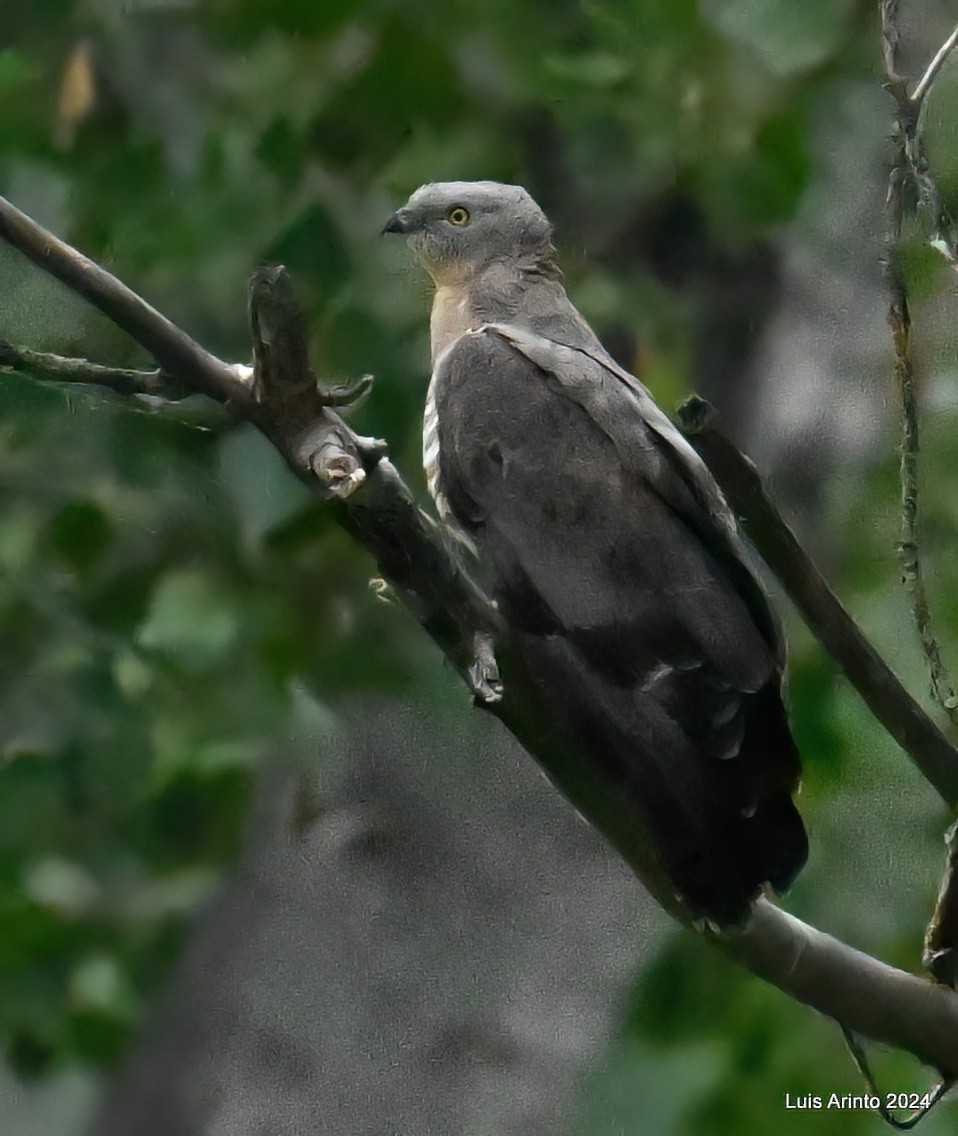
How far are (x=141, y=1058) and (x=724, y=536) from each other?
2.23 feet

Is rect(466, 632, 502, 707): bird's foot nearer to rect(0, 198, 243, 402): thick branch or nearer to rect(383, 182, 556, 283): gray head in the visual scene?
rect(0, 198, 243, 402): thick branch

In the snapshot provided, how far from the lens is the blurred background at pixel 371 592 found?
116cm

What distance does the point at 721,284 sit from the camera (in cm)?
121

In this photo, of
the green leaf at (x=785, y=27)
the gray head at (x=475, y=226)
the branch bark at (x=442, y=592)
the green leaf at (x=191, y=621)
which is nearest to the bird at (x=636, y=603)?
the branch bark at (x=442, y=592)

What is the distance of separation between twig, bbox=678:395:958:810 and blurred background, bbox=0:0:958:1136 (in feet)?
0.12

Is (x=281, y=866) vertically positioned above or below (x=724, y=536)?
below

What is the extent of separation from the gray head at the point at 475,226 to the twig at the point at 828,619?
0.72 ft

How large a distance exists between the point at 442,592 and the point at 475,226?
39 cm

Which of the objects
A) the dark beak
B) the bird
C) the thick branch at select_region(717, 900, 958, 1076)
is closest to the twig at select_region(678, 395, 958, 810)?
the bird

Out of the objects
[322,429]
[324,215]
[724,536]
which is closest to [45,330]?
[324,215]

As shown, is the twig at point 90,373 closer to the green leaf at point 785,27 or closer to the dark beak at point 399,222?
the dark beak at point 399,222

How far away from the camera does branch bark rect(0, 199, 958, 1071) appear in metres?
0.94

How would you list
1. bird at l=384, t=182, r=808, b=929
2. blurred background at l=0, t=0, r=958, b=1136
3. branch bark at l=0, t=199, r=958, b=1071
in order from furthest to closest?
blurred background at l=0, t=0, r=958, b=1136 → bird at l=384, t=182, r=808, b=929 → branch bark at l=0, t=199, r=958, b=1071

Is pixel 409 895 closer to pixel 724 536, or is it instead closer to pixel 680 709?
pixel 680 709
